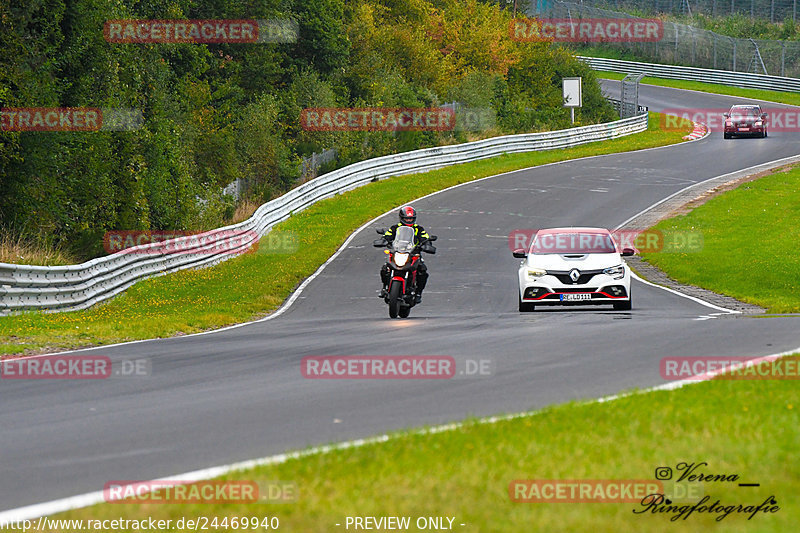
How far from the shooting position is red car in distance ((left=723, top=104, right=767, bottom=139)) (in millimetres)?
59500

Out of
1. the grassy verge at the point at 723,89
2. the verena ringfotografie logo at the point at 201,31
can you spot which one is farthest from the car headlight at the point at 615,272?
the grassy verge at the point at 723,89

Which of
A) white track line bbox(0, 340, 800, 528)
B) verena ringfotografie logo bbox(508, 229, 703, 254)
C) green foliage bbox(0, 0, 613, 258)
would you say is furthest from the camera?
verena ringfotografie logo bbox(508, 229, 703, 254)

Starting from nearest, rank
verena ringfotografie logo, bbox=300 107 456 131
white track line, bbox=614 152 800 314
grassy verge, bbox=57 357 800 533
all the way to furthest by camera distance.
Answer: grassy verge, bbox=57 357 800 533, white track line, bbox=614 152 800 314, verena ringfotografie logo, bbox=300 107 456 131

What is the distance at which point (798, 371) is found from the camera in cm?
964

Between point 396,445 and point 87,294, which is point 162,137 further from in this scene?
point 396,445

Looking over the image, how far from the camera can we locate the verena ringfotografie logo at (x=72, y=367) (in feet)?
37.4

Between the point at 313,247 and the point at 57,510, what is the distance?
26.5 m

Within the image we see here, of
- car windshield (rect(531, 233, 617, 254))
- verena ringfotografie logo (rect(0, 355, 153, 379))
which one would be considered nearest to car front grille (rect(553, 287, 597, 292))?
car windshield (rect(531, 233, 617, 254))

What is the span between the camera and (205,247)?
28766 mm

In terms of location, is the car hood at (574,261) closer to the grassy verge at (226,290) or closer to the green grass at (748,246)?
the green grass at (748,246)

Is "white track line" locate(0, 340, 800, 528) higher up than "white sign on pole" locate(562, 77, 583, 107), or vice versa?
"white sign on pole" locate(562, 77, 583, 107)

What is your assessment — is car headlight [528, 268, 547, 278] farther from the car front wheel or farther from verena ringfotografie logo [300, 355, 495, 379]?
verena ringfotografie logo [300, 355, 495, 379]

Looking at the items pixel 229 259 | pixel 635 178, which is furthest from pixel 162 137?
pixel 635 178

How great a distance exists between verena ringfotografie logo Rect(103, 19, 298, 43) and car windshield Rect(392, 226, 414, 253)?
14.9 m
